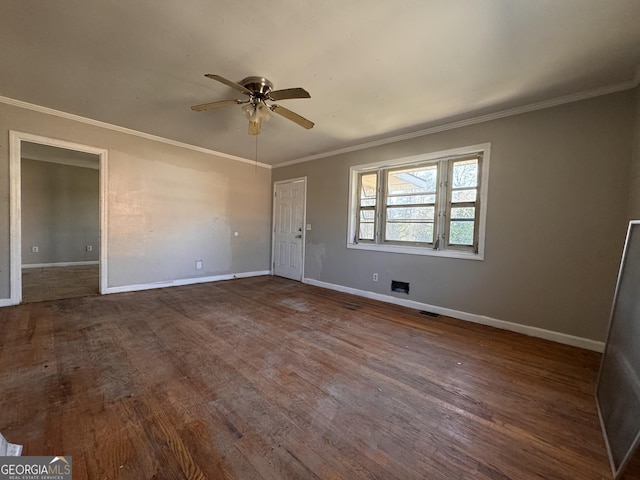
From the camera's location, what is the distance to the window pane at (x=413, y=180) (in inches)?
140

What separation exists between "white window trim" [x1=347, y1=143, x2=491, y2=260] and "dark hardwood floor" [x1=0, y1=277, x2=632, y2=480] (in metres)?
0.95

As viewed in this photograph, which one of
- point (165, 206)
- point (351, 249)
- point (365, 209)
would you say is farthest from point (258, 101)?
point (165, 206)

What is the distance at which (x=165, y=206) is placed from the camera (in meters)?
4.34

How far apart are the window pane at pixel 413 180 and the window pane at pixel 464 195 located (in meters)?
0.28

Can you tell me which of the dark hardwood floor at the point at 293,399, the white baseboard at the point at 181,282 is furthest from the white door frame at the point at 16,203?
the white baseboard at the point at 181,282

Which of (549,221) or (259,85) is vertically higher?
(259,85)

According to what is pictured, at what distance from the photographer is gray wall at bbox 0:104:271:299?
10.9 ft

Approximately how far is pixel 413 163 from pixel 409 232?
39.6 inches

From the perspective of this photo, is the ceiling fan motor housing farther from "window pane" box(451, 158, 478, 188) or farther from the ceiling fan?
"window pane" box(451, 158, 478, 188)

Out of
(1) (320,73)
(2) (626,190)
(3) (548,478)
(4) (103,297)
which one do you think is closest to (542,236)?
(2) (626,190)

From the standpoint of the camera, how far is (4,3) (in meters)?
1.63

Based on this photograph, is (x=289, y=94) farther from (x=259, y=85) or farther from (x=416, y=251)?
(x=416, y=251)

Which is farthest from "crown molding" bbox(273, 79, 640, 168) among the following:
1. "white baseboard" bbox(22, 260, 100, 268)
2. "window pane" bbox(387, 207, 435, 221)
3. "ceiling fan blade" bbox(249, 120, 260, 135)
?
"white baseboard" bbox(22, 260, 100, 268)

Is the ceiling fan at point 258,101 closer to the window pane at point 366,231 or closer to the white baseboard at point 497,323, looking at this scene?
the window pane at point 366,231
